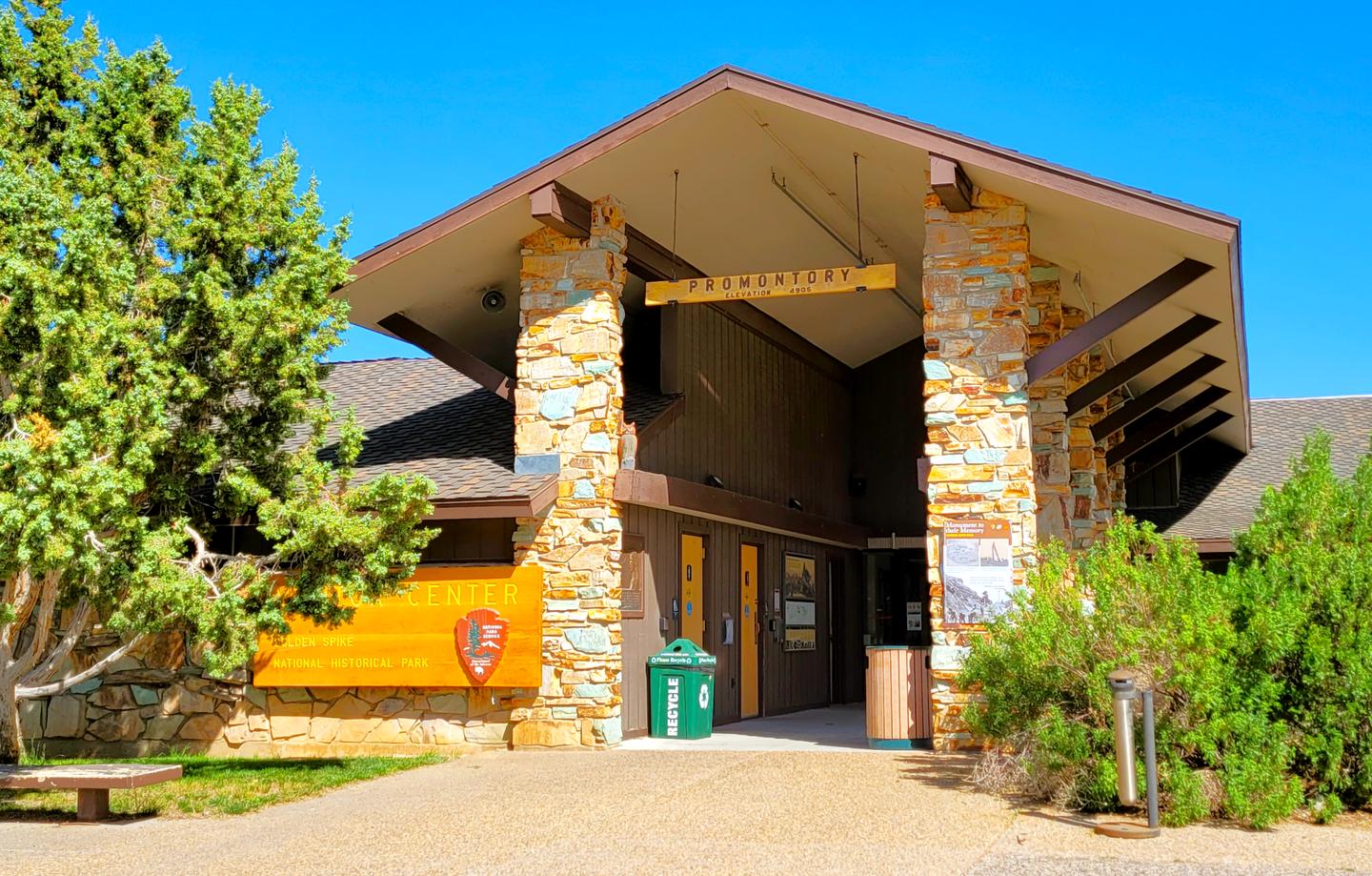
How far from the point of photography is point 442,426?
14961 millimetres

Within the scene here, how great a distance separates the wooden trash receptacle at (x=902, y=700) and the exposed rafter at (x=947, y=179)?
13.4 feet

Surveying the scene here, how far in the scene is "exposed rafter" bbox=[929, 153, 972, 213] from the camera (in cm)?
1145

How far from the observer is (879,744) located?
11922mm

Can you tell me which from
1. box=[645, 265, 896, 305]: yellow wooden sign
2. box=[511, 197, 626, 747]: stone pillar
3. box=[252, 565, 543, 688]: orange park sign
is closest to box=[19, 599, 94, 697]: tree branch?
box=[252, 565, 543, 688]: orange park sign

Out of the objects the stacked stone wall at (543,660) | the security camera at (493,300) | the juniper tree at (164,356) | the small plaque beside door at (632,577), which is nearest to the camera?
the juniper tree at (164,356)

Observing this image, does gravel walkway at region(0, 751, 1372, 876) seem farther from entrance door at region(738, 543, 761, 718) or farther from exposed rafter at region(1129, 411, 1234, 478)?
exposed rafter at region(1129, 411, 1234, 478)

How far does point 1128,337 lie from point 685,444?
5.21 meters

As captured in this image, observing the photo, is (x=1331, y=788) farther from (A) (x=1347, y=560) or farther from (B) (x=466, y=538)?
(B) (x=466, y=538)

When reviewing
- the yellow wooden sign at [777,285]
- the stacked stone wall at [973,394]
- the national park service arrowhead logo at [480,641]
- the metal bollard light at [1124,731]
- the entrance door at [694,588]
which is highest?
the yellow wooden sign at [777,285]

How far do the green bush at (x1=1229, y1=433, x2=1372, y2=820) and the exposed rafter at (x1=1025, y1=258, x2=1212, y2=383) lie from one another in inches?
116

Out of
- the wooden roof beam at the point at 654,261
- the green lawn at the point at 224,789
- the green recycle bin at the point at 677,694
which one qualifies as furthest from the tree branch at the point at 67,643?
the green recycle bin at the point at 677,694

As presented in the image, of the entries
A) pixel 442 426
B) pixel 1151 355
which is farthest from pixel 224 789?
pixel 1151 355

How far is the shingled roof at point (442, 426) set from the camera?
12.7 m

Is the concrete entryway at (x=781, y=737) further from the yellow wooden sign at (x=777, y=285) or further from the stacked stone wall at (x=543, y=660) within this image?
the yellow wooden sign at (x=777, y=285)
